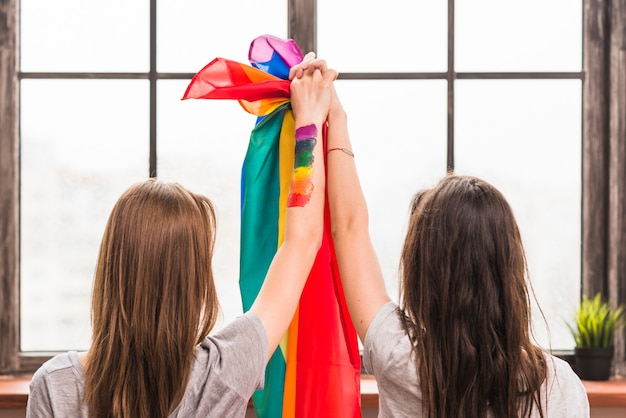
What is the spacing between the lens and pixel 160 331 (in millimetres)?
1049

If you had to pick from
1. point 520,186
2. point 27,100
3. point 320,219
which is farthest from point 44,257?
point 520,186

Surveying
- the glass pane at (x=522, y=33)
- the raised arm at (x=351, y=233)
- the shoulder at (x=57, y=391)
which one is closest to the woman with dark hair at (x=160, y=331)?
the shoulder at (x=57, y=391)

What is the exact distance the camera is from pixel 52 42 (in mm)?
2197

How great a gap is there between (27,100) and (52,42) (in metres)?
0.19

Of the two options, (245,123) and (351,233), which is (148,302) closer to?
(351,233)

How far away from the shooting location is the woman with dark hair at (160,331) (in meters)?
1.03

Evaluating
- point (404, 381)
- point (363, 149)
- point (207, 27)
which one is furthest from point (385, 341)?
point (207, 27)

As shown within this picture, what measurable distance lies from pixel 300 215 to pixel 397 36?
1.13 metres

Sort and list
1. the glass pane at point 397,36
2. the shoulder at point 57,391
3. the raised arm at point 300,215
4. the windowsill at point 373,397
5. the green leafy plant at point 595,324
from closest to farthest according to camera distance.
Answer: the shoulder at point 57,391, the raised arm at point 300,215, the windowsill at point 373,397, the green leafy plant at point 595,324, the glass pane at point 397,36

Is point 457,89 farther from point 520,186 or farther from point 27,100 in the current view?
point 27,100

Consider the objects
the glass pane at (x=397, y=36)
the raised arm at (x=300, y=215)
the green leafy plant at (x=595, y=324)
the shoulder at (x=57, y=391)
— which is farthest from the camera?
the glass pane at (x=397, y=36)

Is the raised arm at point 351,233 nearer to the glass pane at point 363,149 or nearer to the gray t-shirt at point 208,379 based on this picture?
the gray t-shirt at point 208,379

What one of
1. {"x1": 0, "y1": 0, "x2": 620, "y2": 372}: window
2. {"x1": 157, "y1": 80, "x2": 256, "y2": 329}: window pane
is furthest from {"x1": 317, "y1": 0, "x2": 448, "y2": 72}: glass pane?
{"x1": 157, "y1": 80, "x2": 256, "y2": 329}: window pane

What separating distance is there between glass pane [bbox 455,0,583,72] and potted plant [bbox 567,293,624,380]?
729mm
